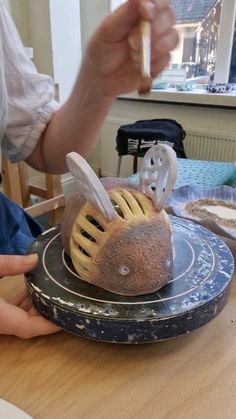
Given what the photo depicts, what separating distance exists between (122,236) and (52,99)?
0.41 m

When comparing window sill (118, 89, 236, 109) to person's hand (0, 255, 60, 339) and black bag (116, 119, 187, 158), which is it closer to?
black bag (116, 119, 187, 158)

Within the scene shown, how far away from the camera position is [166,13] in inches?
16.2

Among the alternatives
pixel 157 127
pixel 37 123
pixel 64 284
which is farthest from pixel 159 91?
pixel 64 284

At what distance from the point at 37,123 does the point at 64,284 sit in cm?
37

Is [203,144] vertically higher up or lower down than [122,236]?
lower down

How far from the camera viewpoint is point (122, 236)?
0.34 metres

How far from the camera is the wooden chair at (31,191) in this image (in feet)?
4.81

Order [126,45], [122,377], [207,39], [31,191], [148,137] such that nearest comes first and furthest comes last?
[122,377], [126,45], [148,137], [31,191], [207,39]

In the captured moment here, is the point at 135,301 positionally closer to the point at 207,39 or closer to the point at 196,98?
the point at 196,98

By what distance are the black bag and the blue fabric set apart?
3.40ft

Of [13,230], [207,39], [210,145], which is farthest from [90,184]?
[207,39]

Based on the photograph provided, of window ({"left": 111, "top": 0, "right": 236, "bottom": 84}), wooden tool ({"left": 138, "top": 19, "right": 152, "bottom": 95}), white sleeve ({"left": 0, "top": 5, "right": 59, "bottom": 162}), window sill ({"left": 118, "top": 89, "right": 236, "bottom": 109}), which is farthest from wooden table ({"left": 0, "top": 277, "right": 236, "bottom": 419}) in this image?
window ({"left": 111, "top": 0, "right": 236, "bottom": 84})

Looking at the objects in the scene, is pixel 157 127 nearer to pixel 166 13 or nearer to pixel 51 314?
pixel 166 13

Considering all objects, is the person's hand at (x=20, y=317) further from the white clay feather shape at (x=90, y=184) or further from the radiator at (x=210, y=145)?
the radiator at (x=210, y=145)
